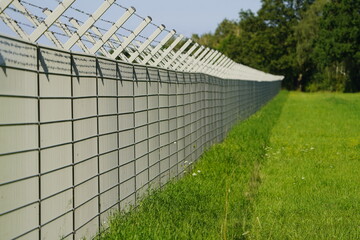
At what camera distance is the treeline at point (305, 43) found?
207ft

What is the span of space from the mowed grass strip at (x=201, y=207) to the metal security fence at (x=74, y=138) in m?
0.25

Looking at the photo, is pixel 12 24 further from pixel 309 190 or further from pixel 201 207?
pixel 309 190

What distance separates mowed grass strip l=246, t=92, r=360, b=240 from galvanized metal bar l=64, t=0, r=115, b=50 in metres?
2.22

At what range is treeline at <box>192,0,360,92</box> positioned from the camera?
63.2m

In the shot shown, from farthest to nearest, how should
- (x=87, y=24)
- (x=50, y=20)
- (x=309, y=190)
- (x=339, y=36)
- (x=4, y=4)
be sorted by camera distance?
(x=339, y=36) < (x=309, y=190) < (x=87, y=24) < (x=50, y=20) < (x=4, y=4)

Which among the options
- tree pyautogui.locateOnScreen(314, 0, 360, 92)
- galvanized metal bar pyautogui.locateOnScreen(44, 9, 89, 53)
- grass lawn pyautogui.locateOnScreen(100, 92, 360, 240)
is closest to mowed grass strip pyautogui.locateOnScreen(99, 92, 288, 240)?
grass lawn pyautogui.locateOnScreen(100, 92, 360, 240)

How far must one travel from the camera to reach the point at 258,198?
8.70 meters

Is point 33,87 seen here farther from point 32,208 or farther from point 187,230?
point 187,230

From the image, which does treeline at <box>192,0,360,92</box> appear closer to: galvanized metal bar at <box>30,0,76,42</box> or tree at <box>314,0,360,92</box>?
tree at <box>314,0,360,92</box>

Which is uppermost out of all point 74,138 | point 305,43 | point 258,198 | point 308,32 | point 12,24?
point 308,32

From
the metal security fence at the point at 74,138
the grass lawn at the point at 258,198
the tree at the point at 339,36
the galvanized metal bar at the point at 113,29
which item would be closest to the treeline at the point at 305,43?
the tree at the point at 339,36

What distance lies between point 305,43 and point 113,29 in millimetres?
63496

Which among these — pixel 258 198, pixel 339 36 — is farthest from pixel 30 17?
pixel 339 36

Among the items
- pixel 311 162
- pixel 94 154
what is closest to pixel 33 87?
pixel 94 154
